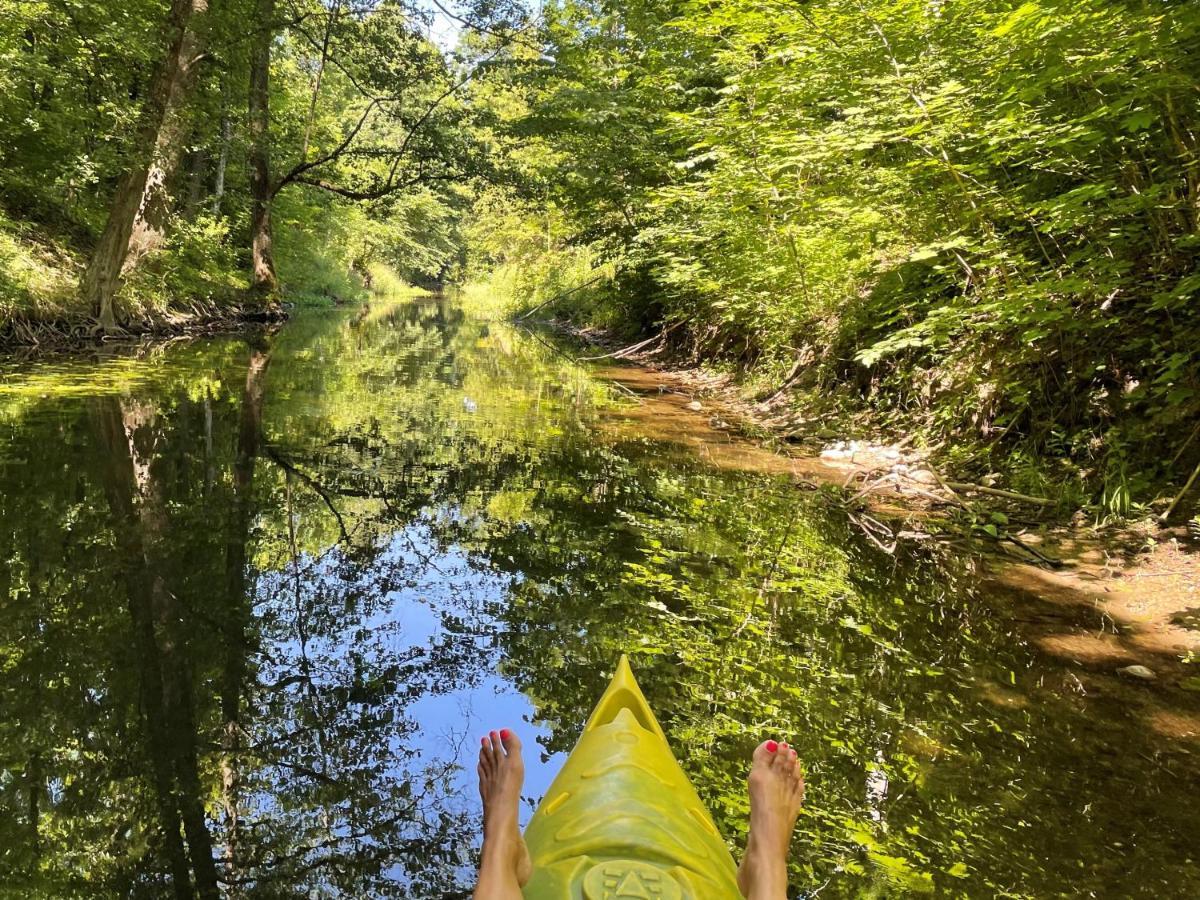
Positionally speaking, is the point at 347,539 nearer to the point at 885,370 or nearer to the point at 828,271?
the point at 885,370

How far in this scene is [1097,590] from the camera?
3.64 m

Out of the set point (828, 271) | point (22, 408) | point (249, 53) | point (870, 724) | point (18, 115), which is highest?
point (249, 53)

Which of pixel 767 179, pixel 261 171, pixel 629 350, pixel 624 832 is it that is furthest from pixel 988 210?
pixel 261 171

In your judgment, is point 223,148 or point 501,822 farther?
point 223,148

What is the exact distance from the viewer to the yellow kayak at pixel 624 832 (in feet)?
4.41

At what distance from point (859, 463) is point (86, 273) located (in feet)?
37.1

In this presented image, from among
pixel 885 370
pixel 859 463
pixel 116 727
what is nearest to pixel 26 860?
pixel 116 727

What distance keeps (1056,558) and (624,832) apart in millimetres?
3596

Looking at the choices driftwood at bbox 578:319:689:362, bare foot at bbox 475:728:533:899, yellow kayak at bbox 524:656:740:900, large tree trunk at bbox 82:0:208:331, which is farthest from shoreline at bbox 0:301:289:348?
yellow kayak at bbox 524:656:740:900

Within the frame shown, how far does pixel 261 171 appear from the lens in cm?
1794

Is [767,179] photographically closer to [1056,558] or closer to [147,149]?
[1056,558]

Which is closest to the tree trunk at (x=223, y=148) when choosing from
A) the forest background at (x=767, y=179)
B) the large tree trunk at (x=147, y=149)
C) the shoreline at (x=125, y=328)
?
the forest background at (x=767, y=179)

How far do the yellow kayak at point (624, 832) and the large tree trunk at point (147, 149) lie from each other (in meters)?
11.8

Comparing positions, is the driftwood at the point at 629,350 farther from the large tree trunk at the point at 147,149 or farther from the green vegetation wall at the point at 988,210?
the large tree trunk at the point at 147,149
